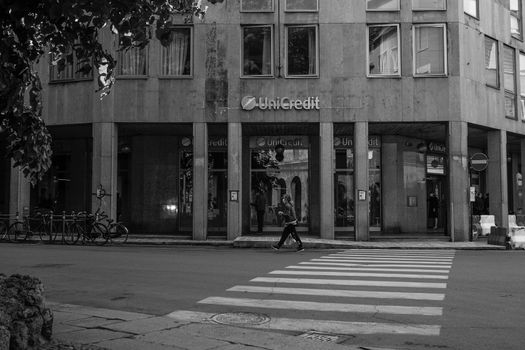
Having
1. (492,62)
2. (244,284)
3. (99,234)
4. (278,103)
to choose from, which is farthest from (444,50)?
(244,284)

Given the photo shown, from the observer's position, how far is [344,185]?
84.7ft

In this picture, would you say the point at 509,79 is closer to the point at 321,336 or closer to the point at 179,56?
the point at 179,56

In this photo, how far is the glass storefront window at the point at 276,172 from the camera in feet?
83.9

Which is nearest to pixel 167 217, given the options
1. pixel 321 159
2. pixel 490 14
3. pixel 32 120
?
pixel 321 159

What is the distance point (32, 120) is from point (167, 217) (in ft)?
65.6

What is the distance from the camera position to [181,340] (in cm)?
616

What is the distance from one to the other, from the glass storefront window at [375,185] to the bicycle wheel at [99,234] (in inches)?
479

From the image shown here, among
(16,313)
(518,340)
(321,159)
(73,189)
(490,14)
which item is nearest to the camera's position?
(16,313)

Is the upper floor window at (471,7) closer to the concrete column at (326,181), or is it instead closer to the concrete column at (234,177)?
the concrete column at (326,181)

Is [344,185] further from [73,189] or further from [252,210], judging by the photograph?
[73,189]

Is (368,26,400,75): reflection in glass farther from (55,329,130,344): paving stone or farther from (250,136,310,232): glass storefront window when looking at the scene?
(55,329,130,344): paving stone

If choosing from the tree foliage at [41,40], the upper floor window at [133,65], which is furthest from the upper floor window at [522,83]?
the tree foliage at [41,40]

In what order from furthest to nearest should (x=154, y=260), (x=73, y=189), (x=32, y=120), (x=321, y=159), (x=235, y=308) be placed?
(x=73, y=189) < (x=321, y=159) < (x=154, y=260) < (x=235, y=308) < (x=32, y=120)

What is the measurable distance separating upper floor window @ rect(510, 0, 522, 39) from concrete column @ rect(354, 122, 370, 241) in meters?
10.2
